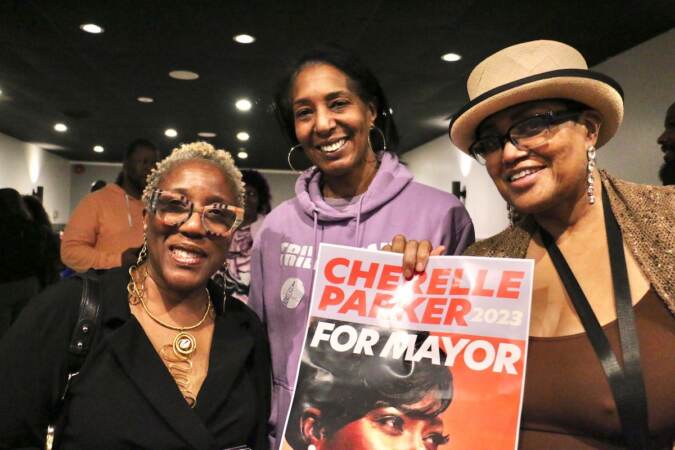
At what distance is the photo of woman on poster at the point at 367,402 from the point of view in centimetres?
102

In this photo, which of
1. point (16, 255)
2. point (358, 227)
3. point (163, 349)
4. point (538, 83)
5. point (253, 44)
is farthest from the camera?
point (253, 44)

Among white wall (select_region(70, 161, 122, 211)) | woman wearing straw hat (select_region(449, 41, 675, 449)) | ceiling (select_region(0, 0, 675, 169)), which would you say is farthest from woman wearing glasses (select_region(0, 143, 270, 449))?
white wall (select_region(70, 161, 122, 211))

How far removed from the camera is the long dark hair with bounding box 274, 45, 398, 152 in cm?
166

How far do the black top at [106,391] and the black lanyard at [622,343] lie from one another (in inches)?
31.3

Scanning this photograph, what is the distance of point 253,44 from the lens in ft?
16.9

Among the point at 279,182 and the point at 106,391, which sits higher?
the point at 279,182

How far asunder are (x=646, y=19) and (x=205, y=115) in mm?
5883

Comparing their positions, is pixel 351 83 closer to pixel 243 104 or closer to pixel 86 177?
pixel 243 104

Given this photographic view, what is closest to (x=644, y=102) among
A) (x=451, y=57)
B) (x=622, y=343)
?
(x=451, y=57)

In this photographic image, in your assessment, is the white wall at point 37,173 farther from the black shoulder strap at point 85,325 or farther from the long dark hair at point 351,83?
the black shoulder strap at point 85,325

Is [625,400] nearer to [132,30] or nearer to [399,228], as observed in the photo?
[399,228]

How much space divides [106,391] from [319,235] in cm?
69

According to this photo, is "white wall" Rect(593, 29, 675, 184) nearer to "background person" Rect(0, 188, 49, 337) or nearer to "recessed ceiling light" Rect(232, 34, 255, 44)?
"recessed ceiling light" Rect(232, 34, 255, 44)

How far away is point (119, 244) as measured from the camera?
131 inches
